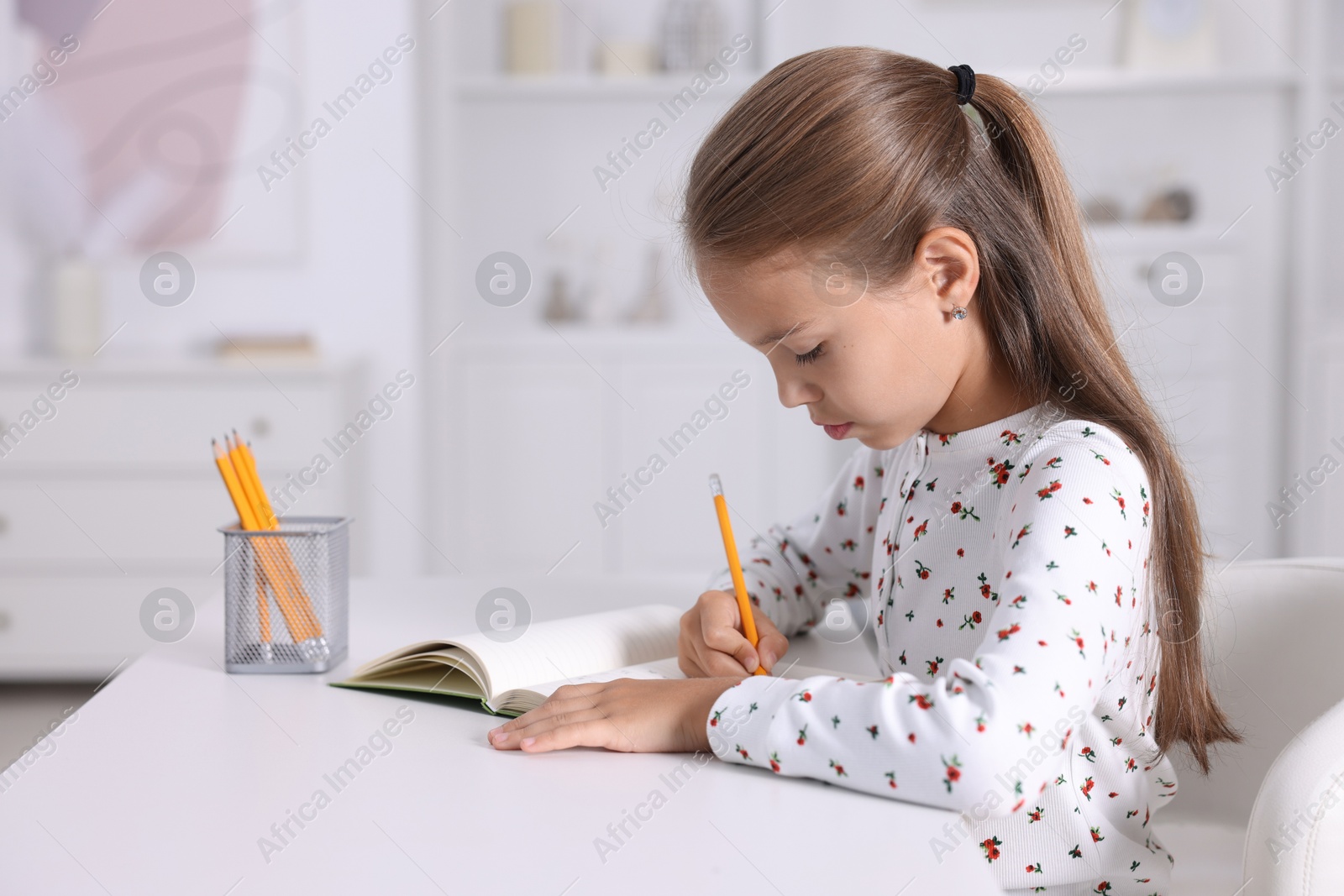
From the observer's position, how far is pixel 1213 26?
3141 mm

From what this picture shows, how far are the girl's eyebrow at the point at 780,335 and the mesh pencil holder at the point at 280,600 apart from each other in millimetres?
369

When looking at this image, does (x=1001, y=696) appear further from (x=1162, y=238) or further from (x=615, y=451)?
(x=1162, y=238)

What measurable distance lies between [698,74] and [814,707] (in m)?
2.63

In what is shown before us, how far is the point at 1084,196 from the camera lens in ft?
10.5

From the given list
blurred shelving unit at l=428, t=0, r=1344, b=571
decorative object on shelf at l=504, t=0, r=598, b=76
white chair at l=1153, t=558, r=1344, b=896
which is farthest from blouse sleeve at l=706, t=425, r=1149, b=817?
decorative object on shelf at l=504, t=0, r=598, b=76

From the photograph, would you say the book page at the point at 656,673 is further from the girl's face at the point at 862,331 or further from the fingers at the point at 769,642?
the girl's face at the point at 862,331

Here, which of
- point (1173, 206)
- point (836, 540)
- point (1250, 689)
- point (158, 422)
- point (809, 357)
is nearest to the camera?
point (809, 357)

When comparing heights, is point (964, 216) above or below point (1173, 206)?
below

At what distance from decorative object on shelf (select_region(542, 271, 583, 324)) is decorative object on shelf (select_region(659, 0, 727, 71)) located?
0.66 m

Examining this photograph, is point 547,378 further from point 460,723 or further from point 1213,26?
point 460,723

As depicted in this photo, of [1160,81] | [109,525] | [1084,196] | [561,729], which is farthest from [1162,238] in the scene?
[561,729]

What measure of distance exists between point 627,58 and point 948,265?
2.46 metres

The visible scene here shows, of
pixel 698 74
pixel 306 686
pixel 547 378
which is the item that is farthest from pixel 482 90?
pixel 306 686

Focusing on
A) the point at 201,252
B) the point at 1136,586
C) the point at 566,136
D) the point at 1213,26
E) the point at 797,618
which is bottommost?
the point at 797,618
